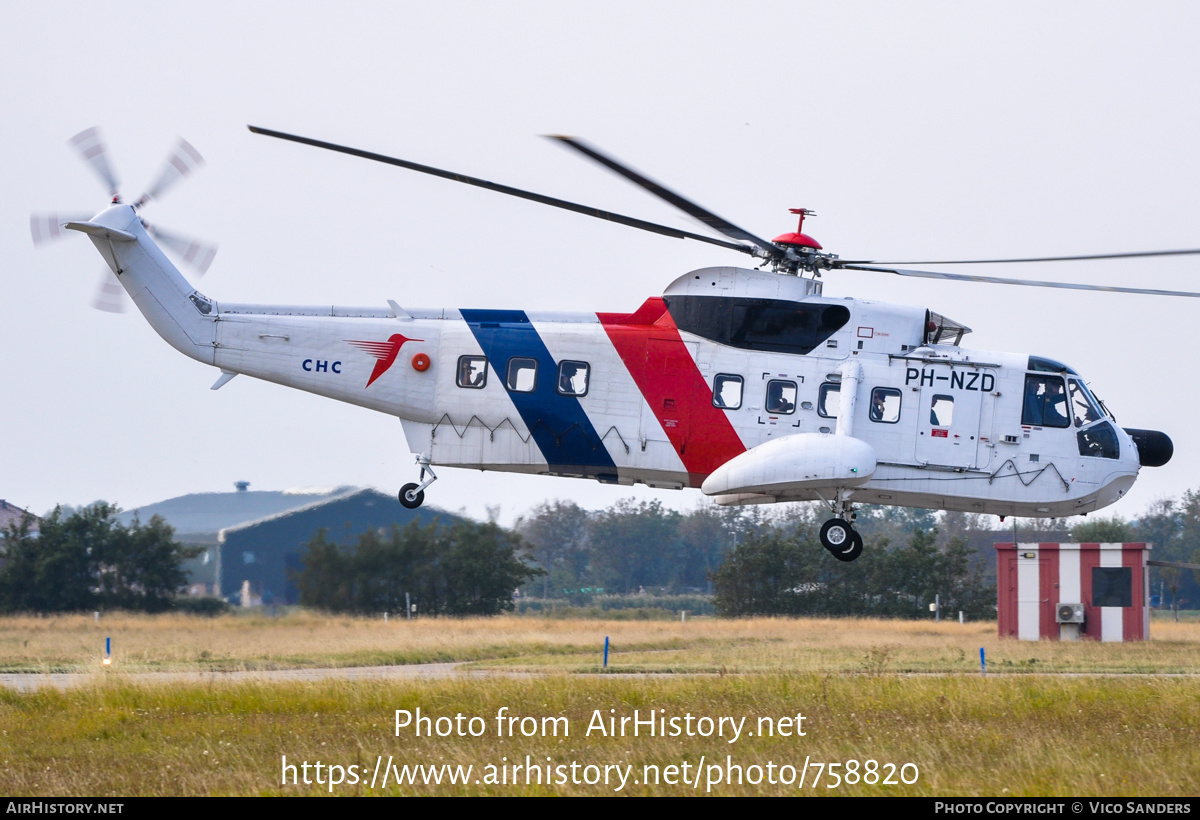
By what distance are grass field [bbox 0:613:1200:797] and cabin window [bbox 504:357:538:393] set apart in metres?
4.54

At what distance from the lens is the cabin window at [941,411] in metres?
17.4

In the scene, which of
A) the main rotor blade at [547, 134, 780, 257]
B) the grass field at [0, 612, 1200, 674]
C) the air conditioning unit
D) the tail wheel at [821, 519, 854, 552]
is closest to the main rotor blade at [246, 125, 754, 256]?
the main rotor blade at [547, 134, 780, 257]

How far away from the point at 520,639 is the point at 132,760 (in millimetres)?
22368

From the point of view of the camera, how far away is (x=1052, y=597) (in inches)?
1512

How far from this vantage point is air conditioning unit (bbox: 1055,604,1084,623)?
122 ft

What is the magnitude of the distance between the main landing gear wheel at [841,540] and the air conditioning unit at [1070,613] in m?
23.0

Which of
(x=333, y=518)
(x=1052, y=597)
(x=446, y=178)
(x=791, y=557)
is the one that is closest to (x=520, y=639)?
(x=333, y=518)

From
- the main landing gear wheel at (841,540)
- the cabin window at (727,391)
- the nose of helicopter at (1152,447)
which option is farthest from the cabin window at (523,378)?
the nose of helicopter at (1152,447)

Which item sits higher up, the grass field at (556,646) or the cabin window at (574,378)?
the cabin window at (574,378)

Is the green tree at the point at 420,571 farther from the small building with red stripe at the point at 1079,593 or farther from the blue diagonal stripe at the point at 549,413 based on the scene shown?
the blue diagonal stripe at the point at 549,413

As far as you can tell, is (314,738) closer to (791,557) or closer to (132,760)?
(132,760)

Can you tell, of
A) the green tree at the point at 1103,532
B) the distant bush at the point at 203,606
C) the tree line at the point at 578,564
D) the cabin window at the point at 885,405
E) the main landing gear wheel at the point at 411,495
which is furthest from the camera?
the green tree at the point at 1103,532

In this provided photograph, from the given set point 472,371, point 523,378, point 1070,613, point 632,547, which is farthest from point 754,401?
point 632,547

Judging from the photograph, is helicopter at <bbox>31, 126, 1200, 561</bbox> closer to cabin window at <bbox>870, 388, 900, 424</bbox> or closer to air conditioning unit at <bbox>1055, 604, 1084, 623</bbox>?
A: cabin window at <bbox>870, 388, 900, 424</bbox>
